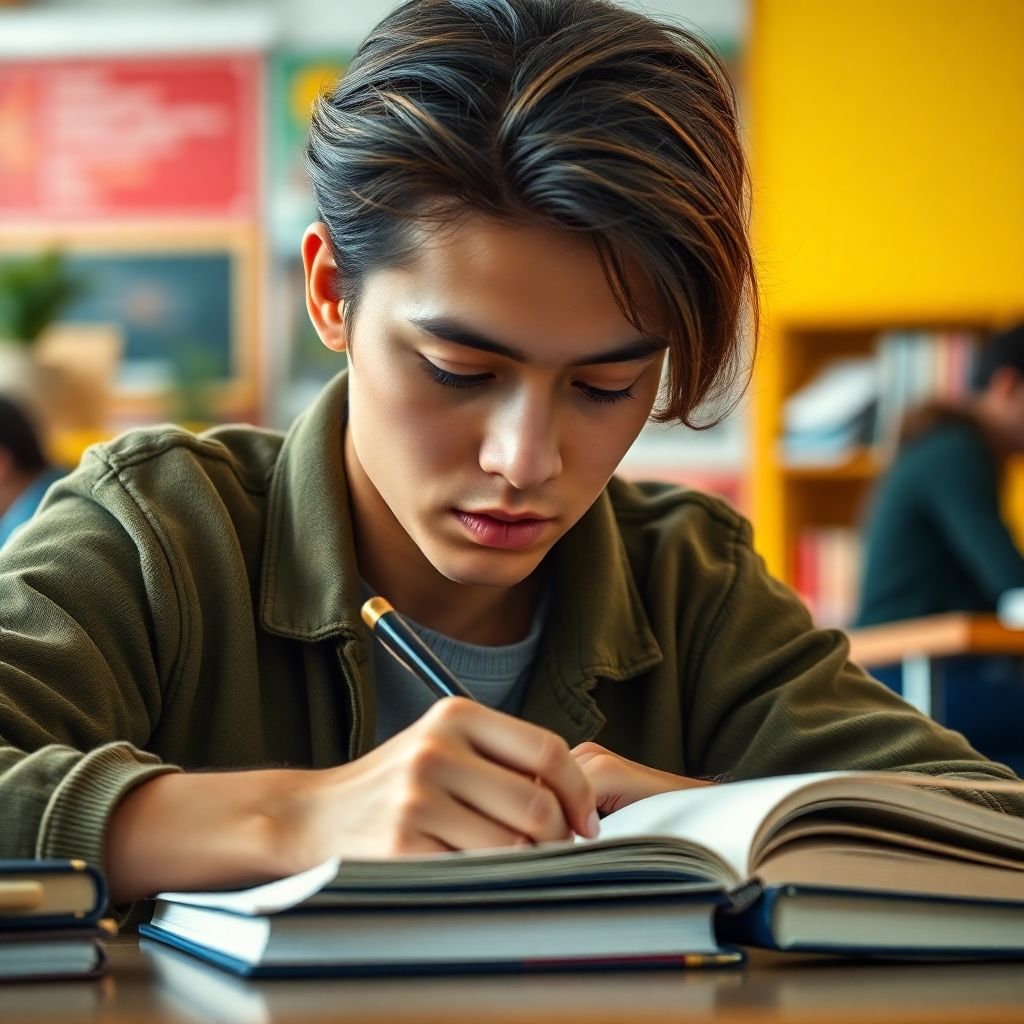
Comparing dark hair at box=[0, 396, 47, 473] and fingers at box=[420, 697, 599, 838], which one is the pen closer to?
fingers at box=[420, 697, 599, 838]

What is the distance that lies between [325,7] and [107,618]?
164 inches

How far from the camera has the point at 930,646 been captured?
285 cm

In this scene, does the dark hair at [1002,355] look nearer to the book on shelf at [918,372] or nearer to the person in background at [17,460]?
the book on shelf at [918,372]

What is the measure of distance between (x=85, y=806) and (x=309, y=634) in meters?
0.36

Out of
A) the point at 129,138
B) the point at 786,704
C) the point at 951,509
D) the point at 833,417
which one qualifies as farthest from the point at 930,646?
the point at 129,138

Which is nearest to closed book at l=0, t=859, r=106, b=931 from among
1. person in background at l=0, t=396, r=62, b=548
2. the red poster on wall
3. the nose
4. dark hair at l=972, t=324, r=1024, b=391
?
the nose

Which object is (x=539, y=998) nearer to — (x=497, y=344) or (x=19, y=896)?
Result: (x=19, y=896)

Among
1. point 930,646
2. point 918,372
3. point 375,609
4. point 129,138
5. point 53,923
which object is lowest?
point 930,646

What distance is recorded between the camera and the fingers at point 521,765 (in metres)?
0.75

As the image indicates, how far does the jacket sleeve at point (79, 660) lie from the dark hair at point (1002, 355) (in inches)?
118

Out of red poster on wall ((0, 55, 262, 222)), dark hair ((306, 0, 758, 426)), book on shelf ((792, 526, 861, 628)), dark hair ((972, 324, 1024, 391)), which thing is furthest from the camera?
red poster on wall ((0, 55, 262, 222))

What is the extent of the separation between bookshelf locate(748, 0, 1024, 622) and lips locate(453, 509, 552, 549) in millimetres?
3329

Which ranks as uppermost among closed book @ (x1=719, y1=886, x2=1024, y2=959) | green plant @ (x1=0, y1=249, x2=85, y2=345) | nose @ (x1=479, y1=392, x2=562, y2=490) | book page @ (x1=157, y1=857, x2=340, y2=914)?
green plant @ (x1=0, y1=249, x2=85, y2=345)

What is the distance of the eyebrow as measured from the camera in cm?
98
